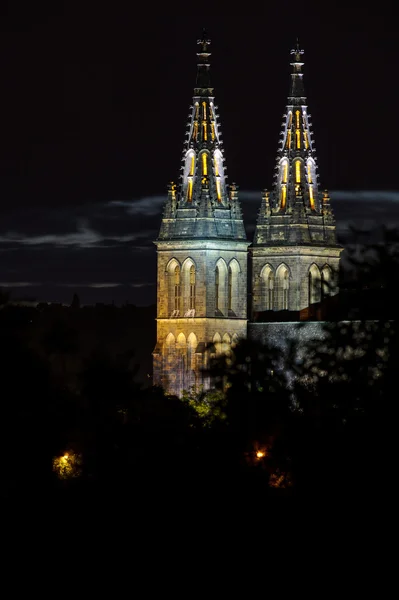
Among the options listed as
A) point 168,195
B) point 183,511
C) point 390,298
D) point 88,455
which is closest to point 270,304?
point 168,195

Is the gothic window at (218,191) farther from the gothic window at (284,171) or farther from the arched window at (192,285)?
the gothic window at (284,171)

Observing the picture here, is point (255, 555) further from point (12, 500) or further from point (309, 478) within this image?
point (12, 500)

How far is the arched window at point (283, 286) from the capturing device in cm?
9312

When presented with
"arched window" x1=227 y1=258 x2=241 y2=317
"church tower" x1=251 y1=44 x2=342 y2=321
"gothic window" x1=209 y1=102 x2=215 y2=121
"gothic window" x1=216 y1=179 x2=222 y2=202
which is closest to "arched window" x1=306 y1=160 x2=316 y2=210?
"church tower" x1=251 y1=44 x2=342 y2=321

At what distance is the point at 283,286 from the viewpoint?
93125 millimetres

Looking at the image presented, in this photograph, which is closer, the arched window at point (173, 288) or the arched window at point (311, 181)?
the arched window at point (173, 288)

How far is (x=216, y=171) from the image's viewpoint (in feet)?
296

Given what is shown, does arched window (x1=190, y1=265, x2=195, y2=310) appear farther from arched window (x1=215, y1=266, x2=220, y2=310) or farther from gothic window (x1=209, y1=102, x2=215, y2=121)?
gothic window (x1=209, y1=102, x2=215, y2=121)

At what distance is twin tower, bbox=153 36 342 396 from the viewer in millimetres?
89875

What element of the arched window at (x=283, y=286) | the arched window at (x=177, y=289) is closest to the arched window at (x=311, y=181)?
the arched window at (x=283, y=286)

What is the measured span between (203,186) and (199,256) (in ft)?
8.16

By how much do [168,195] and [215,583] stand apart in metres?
49.7

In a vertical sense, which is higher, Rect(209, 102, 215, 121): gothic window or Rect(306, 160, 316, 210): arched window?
Rect(209, 102, 215, 121): gothic window

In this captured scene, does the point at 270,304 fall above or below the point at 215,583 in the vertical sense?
above
